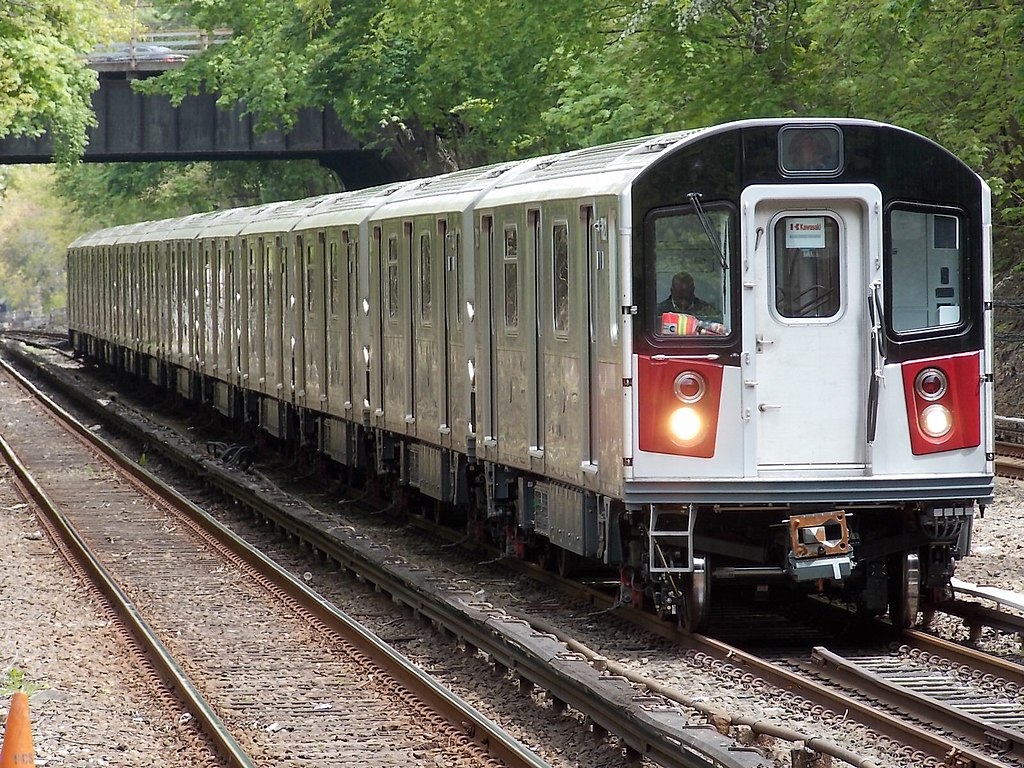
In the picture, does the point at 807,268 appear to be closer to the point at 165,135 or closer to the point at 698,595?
the point at 698,595

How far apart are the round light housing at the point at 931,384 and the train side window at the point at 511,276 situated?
9.96 feet

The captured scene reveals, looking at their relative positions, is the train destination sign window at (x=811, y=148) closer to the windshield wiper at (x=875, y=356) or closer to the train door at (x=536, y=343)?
the windshield wiper at (x=875, y=356)

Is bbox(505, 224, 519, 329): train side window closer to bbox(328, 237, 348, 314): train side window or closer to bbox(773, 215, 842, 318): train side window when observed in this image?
bbox(773, 215, 842, 318): train side window

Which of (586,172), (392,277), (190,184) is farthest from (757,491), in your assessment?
(190,184)

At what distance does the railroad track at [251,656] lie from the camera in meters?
8.86

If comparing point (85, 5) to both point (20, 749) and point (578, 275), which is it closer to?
point (578, 275)

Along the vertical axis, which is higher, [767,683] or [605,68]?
A: [605,68]

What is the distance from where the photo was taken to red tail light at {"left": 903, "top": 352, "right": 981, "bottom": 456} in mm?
10641

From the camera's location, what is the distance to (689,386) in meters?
10.5

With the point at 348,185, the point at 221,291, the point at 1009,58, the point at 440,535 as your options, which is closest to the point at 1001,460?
the point at 1009,58

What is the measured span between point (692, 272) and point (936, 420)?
160 cm

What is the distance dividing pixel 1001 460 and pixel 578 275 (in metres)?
9.57

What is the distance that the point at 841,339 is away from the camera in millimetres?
10594

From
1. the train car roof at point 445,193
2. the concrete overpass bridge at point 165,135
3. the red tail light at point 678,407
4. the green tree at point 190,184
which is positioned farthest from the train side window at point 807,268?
the green tree at point 190,184
